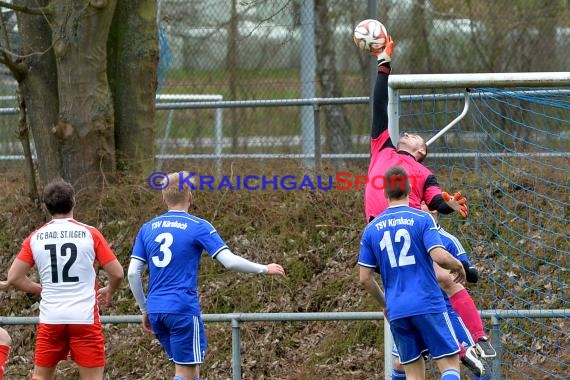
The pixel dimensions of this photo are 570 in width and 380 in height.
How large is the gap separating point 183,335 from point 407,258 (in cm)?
179

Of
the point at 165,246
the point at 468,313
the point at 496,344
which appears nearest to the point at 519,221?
the point at 496,344

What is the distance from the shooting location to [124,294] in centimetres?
1119

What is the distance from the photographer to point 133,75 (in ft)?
39.8

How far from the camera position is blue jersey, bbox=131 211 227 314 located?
25.0 feet

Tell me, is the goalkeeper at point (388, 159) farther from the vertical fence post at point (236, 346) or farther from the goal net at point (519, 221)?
the vertical fence post at point (236, 346)

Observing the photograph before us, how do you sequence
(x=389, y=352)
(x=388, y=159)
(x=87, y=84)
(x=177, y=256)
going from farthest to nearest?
(x=87, y=84) → (x=389, y=352) → (x=388, y=159) → (x=177, y=256)

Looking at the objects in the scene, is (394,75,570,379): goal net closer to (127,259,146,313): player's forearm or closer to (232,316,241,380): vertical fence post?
(232,316,241,380): vertical fence post

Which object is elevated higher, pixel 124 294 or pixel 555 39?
pixel 555 39

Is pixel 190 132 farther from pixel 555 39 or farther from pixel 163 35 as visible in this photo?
pixel 555 39

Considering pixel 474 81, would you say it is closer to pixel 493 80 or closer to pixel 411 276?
pixel 493 80

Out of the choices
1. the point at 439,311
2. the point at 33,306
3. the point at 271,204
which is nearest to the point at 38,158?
the point at 33,306

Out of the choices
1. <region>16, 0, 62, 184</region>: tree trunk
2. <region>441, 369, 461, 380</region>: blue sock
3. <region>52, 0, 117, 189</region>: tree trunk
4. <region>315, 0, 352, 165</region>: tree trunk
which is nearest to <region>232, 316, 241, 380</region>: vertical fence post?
<region>441, 369, 461, 380</region>: blue sock

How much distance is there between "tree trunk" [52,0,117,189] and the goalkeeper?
170 inches

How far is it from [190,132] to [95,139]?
3.55 meters
